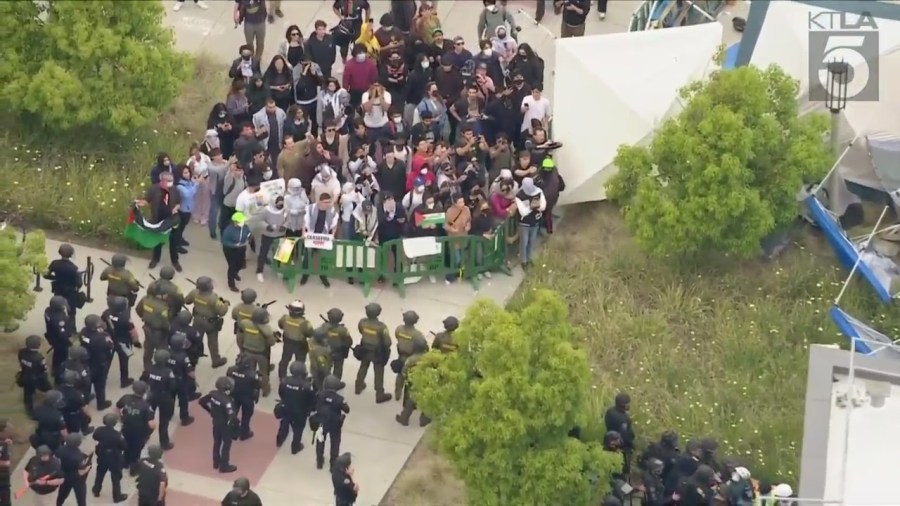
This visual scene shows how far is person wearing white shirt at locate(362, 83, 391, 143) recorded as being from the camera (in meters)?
25.2

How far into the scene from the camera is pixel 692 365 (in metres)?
23.5

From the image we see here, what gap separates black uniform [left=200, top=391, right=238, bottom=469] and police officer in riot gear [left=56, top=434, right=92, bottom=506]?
4.61 feet

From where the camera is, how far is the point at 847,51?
25.8 meters

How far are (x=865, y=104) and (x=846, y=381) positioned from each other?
7.51m

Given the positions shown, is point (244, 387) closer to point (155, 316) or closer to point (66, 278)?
point (155, 316)

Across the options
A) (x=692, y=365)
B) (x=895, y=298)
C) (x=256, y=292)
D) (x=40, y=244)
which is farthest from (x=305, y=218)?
(x=895, y=298)

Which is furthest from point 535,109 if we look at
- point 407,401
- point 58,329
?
point 58,329

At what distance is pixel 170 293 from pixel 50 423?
2.45m

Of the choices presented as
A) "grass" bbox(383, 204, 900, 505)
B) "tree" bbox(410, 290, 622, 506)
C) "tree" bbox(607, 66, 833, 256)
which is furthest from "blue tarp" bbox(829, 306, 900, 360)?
"tree" bbox(410, 290, 622, 506)

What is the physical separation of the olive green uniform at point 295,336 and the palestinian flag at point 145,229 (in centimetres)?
263

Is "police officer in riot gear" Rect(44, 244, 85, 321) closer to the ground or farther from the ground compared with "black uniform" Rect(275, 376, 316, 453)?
farther from the ground

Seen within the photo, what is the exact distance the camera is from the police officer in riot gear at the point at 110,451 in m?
20.5

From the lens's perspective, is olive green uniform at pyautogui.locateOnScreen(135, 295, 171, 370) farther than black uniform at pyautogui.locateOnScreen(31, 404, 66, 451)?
Yes

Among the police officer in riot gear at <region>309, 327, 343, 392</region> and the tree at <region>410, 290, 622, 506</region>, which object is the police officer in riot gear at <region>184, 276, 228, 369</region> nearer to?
the police officer in riot gear at <region>309, 327, 343, 392</region>
